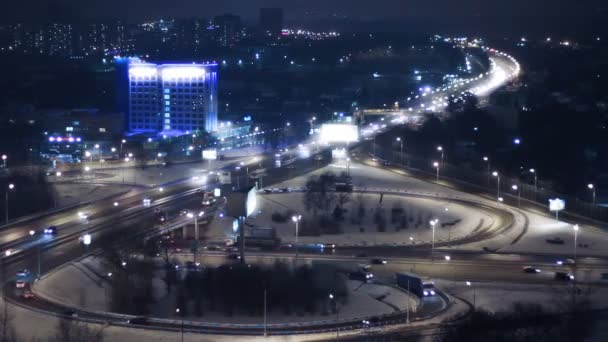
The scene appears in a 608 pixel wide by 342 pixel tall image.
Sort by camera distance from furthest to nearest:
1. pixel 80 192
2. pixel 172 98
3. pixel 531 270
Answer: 1. pixel 172 98
2. pixel 80 192
3. pixel 531 270

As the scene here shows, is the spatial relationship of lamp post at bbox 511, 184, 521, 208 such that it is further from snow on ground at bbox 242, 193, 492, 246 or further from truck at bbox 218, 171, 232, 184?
truck at bbox 218, 171, 232, 184

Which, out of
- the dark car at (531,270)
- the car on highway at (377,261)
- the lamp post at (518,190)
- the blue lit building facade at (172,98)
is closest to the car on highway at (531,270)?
the dark car at (531,270)

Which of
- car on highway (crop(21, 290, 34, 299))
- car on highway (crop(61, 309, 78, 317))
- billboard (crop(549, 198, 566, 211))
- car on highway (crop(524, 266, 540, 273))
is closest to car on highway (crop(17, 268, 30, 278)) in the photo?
car on highway (crop(21, 290, 34, 299))

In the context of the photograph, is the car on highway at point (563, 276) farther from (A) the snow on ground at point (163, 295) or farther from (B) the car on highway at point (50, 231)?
(B) the car on highway at point (50, 231)

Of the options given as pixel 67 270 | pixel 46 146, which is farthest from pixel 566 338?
pixel 46 146

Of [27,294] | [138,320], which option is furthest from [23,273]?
[138,320]

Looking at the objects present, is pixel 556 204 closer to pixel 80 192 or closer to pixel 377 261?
pixel 377 261
